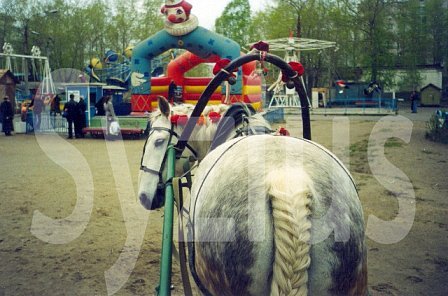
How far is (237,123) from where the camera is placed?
3.16m

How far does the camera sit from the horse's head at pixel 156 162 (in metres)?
3.64

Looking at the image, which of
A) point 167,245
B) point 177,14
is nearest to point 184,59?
point 177,14

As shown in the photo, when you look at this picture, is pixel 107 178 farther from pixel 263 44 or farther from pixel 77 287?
pixel 263 44

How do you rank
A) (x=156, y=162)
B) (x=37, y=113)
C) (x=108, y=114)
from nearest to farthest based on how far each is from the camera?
(x=156, y=162) → (x=108, y=114) → (x=37, y=113)

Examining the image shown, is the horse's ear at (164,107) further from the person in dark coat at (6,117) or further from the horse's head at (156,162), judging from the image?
the person in dark coat at (6,117)

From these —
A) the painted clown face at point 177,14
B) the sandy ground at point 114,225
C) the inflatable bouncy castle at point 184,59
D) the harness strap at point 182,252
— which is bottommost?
the sandy ground at point 114,225

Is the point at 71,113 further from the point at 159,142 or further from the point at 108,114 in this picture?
the point at 159,142

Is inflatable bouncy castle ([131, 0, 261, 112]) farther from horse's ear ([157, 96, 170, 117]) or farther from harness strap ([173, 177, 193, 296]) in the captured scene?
harness strap ([173, 177, 193, 296])

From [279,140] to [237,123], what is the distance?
3.29 ft

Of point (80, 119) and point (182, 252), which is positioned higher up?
point (80, 119)

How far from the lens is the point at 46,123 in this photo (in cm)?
1842

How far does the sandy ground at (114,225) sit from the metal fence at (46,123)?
6.51 metres

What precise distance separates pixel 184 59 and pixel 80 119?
447cm

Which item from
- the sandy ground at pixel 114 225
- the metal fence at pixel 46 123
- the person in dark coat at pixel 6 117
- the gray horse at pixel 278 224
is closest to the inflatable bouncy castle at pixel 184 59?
the metal fence at pixel 46 123
